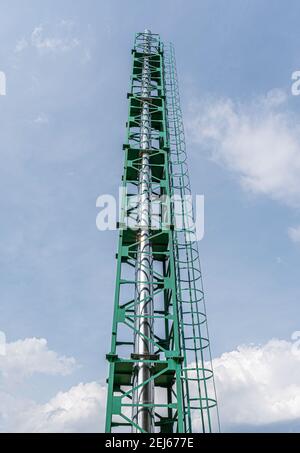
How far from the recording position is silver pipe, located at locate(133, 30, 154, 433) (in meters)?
13.9

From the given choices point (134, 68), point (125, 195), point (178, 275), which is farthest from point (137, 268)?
point (134, 68)

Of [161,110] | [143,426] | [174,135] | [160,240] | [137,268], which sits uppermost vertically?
[161,110]

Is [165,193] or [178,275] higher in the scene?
[165,193]

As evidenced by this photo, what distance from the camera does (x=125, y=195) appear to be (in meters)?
20.0

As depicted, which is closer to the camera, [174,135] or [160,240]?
[160,240]

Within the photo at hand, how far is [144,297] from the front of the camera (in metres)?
16.4

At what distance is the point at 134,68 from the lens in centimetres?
2741

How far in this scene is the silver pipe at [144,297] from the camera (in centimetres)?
1388
